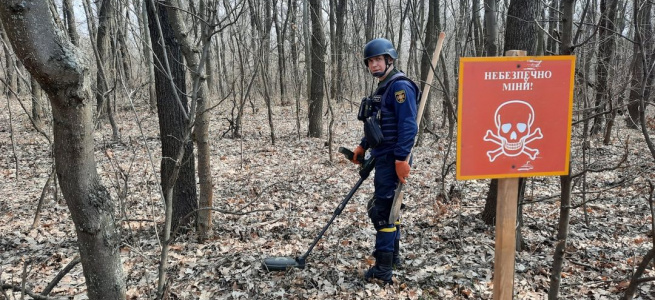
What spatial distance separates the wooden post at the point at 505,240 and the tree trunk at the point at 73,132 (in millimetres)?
2155

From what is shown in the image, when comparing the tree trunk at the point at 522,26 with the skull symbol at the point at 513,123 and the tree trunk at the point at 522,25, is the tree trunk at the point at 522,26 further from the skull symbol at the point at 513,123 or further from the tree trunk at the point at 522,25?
the skull symbol at the point at 513,123

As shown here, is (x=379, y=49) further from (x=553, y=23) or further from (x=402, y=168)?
(x=553, y=23)

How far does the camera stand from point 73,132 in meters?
1.75

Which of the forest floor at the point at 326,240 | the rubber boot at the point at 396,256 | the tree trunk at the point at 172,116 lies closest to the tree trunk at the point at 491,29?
the forest floor at the point at 326,240

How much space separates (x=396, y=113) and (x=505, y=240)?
1.44m

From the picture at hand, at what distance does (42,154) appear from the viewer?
8664mm

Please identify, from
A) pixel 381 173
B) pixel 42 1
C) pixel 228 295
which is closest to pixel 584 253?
pixel 381 173

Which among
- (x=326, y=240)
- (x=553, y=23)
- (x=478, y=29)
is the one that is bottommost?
(x=326, y=240)

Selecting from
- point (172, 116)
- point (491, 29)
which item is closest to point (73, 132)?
point (172, 116)

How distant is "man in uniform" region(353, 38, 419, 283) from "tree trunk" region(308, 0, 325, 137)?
6.78 metres

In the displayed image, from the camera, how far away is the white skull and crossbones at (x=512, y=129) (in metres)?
2.30

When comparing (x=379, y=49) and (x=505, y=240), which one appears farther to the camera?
(x=379, y=49)

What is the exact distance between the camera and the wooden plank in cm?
241

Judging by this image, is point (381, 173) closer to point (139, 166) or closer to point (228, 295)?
point (228, 295)
